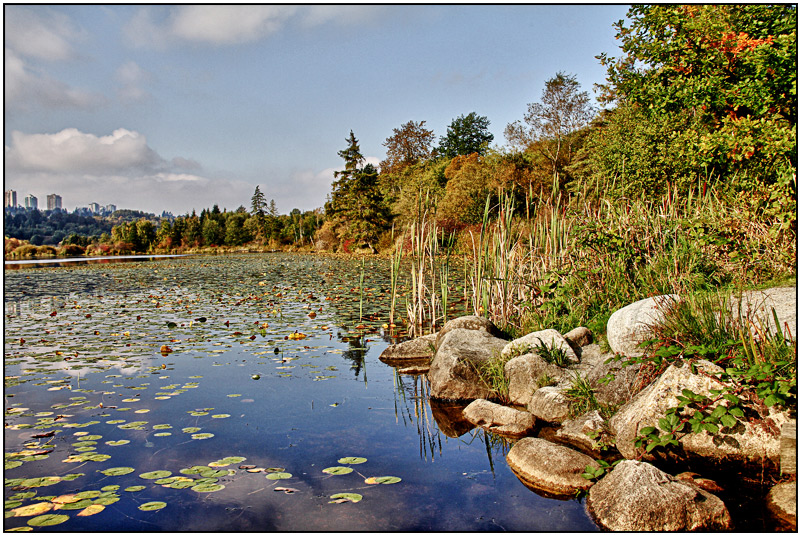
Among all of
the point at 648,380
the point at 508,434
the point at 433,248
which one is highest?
the point at 433,248

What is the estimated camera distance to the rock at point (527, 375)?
495cm

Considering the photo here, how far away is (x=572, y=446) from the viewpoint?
395 cm

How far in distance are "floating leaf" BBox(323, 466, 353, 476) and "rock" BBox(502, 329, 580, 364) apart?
8.36ft

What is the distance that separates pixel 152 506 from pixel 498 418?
2.84 metres

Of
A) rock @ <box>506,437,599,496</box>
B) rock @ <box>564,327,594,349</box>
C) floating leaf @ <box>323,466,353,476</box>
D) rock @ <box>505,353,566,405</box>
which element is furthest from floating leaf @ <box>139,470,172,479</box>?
rock @ <box>564,327,594,349</box>

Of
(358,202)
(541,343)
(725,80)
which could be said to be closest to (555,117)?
(358,202)

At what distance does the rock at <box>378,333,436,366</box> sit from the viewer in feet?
22.5

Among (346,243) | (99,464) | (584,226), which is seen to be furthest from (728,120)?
(346,243)

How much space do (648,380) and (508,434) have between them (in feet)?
4.17

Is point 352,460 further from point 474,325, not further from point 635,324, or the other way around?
point 474,325

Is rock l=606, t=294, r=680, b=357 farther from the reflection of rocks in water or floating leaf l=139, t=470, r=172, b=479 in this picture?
floating leaf l=139, t=470, r=172, b=479

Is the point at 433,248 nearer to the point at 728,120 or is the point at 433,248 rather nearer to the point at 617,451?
the point at 617,451

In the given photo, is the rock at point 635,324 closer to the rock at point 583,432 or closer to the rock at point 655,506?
the rock at point 583,432

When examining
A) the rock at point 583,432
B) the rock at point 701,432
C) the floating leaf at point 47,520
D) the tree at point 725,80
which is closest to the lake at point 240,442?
the floating leaf at point 47,520
